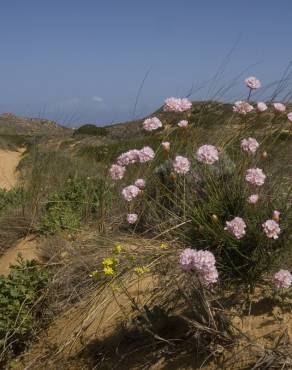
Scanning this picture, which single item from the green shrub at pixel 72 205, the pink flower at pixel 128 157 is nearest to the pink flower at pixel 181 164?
the pink flower at pixel 128 157

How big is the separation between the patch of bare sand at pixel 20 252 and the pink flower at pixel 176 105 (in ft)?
6.94

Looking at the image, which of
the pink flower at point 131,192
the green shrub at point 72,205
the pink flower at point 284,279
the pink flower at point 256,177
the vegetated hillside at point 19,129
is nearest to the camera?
the pink flower at point 284,279

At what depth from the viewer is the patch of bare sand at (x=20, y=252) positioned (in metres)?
5.71

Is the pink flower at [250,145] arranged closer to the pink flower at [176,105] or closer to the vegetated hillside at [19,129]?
the pink flower at [176,105]

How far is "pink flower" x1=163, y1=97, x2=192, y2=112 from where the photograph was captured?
4348mm

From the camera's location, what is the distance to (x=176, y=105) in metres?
4.36

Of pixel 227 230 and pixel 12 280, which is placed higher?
pixel 227 230

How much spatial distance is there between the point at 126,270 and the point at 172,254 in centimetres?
39

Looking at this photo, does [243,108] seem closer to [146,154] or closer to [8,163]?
[146,154]

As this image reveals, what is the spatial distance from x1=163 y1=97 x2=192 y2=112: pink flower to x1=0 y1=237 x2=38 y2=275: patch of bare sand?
211 centimetres

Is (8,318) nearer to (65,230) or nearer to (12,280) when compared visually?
(12,280)

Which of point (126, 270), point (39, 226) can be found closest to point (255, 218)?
point (126, 270)

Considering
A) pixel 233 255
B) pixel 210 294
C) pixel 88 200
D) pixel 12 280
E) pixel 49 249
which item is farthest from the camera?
pixel 88 200

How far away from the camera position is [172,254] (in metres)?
4.16
